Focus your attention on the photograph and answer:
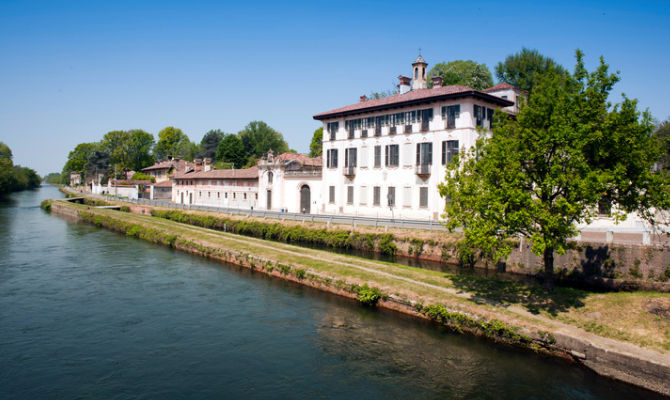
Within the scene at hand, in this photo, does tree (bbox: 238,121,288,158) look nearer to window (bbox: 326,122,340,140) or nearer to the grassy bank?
window (bbox: 326,122,340,140)

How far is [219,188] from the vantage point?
222 ft

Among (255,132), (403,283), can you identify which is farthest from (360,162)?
(255,132)

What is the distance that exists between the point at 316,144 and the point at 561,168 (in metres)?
81.7

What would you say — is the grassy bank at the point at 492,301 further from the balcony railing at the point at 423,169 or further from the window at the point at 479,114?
the window at the point at 479,114

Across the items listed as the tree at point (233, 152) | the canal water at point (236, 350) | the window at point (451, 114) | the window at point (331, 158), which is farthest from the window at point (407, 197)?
the tree at point (233, 152)

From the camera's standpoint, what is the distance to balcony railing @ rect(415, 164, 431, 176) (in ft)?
130

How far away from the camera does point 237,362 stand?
13961mm

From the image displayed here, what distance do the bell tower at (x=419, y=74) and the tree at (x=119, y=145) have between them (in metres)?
104

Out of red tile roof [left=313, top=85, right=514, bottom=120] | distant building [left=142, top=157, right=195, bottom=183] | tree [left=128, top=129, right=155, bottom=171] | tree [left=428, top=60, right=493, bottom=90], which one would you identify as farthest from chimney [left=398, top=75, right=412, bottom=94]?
tree [left=128, top=129, right=155, bottom=171]

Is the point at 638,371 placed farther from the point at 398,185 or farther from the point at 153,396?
the point at 398,185

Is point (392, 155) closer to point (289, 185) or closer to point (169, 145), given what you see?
point (289, 185)

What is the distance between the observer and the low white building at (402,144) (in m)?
38.6

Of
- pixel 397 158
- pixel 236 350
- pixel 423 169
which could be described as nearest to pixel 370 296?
pixel 236 350

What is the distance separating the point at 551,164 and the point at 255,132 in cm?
10075
